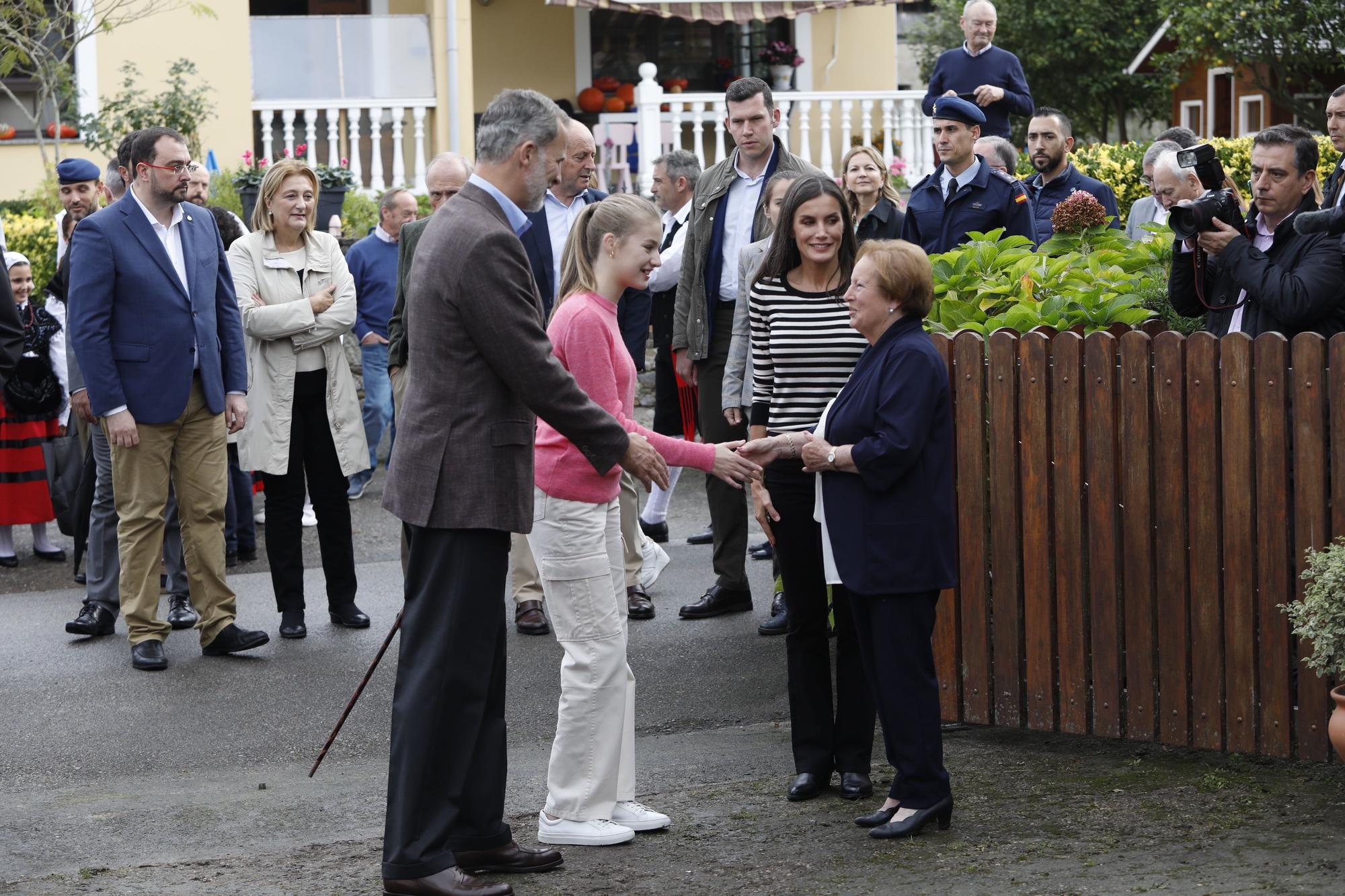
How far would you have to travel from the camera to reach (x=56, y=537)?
10.1m

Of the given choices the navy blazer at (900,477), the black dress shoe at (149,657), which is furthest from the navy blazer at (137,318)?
the navy blazer at (900,477)

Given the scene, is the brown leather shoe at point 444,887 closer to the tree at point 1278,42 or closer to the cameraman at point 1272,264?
the cameraman at point 1272,264

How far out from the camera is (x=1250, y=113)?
30.8 meters

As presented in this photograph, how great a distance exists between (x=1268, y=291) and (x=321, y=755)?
3.45 metres

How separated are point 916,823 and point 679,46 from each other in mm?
16389

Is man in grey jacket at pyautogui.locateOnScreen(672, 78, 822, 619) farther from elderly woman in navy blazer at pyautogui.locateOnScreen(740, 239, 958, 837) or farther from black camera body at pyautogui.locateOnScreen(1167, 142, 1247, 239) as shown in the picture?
elderly woman in navy blazer at pyautogui.locateOnScreen(740, 239, 958, 837)

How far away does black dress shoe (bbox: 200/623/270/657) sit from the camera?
23.3 feet

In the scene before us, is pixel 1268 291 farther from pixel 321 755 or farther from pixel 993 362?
pixel 321 755

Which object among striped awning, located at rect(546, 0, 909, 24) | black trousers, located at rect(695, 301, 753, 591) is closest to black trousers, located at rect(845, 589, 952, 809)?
black trousers, located at rect(695, 301, 753, 591)

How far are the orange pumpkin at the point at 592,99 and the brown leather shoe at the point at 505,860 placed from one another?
15094mm

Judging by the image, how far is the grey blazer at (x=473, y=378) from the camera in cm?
424

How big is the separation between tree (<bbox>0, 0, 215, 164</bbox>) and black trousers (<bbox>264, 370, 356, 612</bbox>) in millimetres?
7828

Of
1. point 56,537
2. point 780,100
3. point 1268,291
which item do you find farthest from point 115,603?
point 780,100

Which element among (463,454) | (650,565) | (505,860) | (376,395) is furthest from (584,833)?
(376,395)
